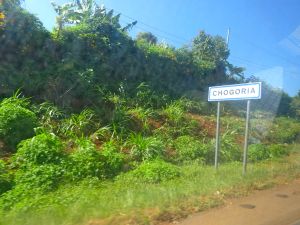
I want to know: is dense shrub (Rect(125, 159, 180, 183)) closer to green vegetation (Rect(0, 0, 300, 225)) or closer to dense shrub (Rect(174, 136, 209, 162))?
green vegetation (Rect(0, 0, 300, 225))

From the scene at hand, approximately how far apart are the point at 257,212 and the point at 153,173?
2882 millimetres

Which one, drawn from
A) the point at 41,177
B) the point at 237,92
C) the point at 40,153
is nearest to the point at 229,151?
the point at 237,92

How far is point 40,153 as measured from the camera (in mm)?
8852

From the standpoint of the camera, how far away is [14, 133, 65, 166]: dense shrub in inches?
347

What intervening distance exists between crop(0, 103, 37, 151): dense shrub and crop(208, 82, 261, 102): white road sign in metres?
4.83

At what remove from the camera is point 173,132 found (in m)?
14.4

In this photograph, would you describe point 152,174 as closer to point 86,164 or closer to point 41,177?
point 86,164

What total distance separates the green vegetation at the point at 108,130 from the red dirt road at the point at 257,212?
A: 0.32 m

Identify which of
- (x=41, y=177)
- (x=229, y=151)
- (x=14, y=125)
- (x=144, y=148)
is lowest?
(x=41, y=177)

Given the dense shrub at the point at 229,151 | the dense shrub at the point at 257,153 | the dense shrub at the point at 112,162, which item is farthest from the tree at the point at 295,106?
the dense shrub at the point at 112,162

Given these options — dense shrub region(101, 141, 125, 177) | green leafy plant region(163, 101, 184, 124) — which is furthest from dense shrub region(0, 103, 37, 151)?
green leafy plant region(163, 101, 184, 124)

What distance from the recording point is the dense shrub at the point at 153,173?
9008 mm

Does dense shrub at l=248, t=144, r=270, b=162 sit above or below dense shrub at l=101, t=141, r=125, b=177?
above

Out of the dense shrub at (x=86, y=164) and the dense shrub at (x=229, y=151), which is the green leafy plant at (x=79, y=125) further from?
the dense shrub at (x=229, y=151)
